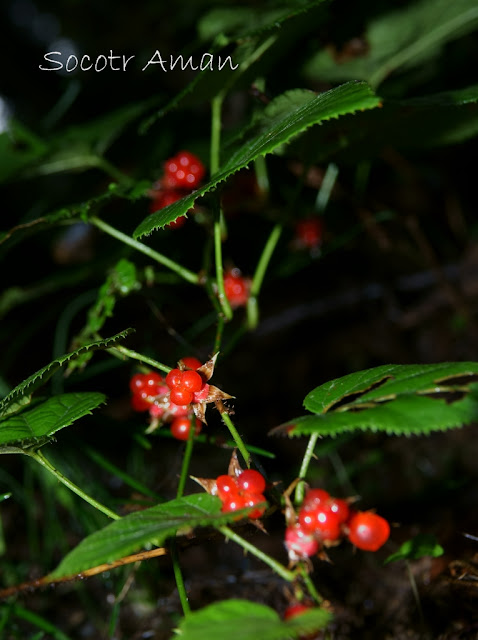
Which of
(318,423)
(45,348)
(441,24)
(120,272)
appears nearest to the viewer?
(318,423)

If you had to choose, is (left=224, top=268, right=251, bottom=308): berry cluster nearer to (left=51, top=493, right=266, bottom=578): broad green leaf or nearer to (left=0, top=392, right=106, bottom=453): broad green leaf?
(left=0, top=392, right=106, bottom=453): broad green leaf

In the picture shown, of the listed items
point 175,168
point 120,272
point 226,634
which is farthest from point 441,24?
point 226,634

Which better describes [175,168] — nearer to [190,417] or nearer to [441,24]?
[190,417]

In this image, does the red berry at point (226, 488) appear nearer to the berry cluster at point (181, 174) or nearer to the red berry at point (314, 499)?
the red berry at point (314, 499)

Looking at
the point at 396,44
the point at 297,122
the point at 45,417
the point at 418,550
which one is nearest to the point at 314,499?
the point at 418,550

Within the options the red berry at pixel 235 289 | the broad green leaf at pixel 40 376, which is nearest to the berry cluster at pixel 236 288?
the red berry at pixel 235 289

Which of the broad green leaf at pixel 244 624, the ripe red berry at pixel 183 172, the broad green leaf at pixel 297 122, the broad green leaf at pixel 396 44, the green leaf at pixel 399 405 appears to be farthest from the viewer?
the broad green leaf at pixel 396 44

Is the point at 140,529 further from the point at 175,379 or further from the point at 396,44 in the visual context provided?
the point at 396,44
